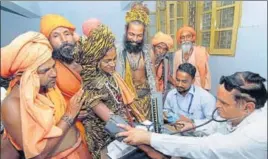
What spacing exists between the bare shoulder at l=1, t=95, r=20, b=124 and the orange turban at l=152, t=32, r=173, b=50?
0.49 m

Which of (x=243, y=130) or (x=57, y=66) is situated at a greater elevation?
(x=57, y=66)

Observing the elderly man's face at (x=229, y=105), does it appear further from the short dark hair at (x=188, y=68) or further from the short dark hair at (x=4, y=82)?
the short dark hair at (x=4, y=82)

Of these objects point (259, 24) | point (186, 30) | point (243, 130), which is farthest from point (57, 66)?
point (259, 24)

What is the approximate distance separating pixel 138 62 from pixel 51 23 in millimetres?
312

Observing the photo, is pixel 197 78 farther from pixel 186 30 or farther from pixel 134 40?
pixel 134 40

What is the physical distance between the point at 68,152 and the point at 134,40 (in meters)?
0.42

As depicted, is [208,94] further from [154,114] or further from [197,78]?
[154,114]

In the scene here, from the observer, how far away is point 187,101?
97 centimetres

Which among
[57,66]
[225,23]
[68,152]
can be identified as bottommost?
[68,152]

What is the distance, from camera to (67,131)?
2.53ft

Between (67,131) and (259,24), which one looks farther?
(259,24)

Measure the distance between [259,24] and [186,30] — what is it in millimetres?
249

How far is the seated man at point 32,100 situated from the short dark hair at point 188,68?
45 centimetres

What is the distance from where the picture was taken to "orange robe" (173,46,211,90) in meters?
0.96
